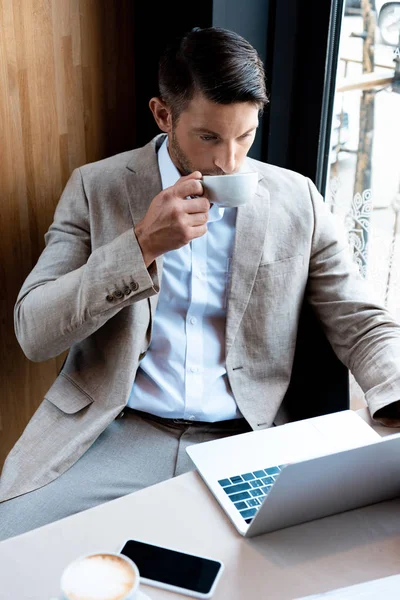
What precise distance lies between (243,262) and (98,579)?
2.92 ft

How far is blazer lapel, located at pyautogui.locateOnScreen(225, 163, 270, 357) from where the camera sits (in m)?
1.58

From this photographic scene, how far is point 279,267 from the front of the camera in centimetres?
161

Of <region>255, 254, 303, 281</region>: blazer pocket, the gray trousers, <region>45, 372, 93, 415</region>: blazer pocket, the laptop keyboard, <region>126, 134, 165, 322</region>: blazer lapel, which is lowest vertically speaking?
the gray trousers

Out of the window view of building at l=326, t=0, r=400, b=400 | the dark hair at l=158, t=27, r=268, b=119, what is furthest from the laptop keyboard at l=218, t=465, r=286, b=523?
the window view of building at l=326, t=0, r=400, b=400

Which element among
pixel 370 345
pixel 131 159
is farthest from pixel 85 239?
pixel 370 345

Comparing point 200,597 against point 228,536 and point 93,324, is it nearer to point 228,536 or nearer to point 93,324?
point 228,536

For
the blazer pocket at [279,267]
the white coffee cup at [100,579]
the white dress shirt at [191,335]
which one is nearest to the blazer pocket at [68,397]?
the white dress shirt at [191,335]

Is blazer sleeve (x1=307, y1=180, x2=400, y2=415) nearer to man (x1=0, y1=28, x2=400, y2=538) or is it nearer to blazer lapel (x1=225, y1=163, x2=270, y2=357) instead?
man (x1=0, y1=28, x2=400, y2=538)

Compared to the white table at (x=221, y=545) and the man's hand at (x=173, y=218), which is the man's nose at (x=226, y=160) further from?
the white table at (x=221, y=545)

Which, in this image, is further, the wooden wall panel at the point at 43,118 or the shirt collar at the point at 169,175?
the wooden wall panel at the point at 43,118

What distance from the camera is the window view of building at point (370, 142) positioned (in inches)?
69.7

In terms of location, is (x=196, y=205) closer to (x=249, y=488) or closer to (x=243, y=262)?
(x=243, y=262)

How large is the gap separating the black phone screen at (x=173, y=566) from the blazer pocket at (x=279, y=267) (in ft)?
2.49

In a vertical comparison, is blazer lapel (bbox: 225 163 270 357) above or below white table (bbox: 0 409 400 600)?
above
